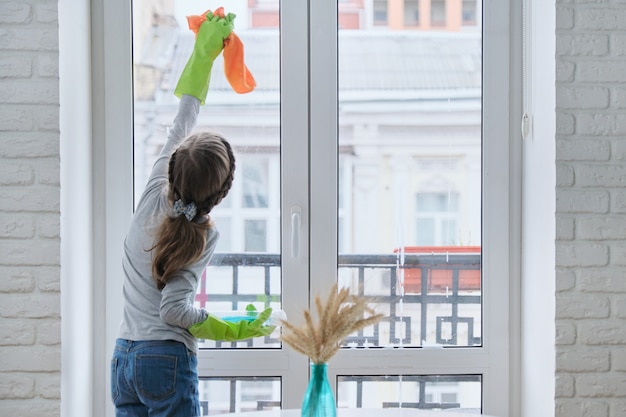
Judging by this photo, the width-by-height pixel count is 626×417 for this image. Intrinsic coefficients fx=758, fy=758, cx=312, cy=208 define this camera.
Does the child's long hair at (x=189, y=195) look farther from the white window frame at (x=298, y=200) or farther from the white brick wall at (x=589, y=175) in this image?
the white brick wall at (x=589, y=175)

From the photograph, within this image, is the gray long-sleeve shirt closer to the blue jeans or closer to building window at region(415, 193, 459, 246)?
the blue jeans

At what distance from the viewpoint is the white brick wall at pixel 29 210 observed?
6.33 feet

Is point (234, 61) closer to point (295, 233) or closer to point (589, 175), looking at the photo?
point (295, 233)

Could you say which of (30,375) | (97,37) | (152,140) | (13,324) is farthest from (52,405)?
(97,37)

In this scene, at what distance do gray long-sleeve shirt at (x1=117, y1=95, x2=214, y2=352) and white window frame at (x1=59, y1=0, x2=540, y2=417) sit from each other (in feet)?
1.08

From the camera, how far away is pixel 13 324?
194cm

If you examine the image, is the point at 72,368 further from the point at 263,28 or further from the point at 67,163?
the point at 263,28

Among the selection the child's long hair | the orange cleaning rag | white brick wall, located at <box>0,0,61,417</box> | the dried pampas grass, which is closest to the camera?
the dried pampas grass

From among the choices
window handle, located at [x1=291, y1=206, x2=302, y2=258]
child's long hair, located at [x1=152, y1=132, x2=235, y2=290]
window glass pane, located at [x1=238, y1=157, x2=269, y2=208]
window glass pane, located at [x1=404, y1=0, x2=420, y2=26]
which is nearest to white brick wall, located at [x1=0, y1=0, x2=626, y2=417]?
child's long hair, located at [x1=152, y1=132, x2=235, y2=290]

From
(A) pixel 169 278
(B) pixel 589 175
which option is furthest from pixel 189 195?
(B) pixel 589 175

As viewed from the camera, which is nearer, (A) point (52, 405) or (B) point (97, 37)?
(A) point (52, 405)

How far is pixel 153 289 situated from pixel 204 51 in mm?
634

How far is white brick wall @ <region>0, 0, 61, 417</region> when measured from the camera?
1931 mm

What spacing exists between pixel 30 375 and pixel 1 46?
2.76 feet
